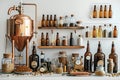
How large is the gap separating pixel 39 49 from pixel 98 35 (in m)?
0.86

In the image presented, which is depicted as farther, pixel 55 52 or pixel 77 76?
pixel 55 52

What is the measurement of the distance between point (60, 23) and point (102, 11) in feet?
2.04

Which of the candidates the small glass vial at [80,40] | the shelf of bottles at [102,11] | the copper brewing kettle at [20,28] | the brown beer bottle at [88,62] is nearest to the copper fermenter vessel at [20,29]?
the copper brewing kettle at [20,28]

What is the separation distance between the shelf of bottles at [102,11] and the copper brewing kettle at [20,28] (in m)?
0.91

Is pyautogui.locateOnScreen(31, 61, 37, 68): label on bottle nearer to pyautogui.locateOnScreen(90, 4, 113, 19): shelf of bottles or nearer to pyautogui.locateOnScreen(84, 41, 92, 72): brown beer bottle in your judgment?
pyautogui.locateOnScreen(84, 41, 92, 72): brown beer bottle

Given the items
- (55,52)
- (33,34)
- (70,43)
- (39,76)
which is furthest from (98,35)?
(39,76)

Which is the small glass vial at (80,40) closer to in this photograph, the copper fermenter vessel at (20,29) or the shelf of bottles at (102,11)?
the shelf of bottles at (102,11)

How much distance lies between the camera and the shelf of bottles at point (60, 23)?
3.89m

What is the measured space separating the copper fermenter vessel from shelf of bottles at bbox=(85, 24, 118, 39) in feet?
2.71

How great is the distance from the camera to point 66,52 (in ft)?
13.1

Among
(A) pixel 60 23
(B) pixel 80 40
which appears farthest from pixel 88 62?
(A) pixel 60 23

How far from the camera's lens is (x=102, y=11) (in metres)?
3.94

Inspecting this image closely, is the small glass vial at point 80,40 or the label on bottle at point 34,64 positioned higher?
the small glass vial at point 80,40

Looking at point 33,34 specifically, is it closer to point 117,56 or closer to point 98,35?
point 98,35
